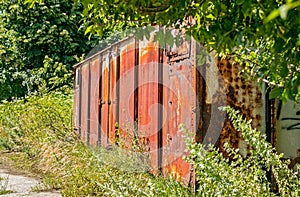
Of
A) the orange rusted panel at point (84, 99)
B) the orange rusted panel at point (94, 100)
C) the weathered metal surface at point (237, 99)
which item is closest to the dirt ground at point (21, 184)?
the orange rusted panel at point (94, 100)

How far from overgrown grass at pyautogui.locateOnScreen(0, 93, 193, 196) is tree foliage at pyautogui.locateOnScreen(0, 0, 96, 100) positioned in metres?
6.67

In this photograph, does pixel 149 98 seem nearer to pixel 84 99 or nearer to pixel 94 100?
pixel 94 100

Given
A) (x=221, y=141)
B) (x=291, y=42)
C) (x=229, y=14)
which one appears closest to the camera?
(x=291, y=42)

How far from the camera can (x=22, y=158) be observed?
28.0ft

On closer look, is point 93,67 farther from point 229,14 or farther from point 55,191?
point 229,14

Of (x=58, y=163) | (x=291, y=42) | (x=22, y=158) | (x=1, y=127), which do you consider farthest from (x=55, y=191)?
(x=1, y=127)

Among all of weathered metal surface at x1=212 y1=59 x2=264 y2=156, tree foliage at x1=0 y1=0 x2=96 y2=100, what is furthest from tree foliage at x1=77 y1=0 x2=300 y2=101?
tree foliage at x1=0 y1=0 x2=96 y2=100

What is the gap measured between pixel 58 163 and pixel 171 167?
8.25 ft

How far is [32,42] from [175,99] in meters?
15.7

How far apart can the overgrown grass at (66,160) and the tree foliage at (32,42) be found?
6670 mm

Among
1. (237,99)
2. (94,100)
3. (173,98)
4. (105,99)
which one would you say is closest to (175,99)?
(173,98)

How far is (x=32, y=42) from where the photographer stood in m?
19.3

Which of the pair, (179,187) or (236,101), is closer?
(179,187)

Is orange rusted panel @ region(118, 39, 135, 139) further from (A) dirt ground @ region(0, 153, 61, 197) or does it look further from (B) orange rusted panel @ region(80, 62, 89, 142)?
(B) orange rusted panel @ region(80, 62, 89, 142)
